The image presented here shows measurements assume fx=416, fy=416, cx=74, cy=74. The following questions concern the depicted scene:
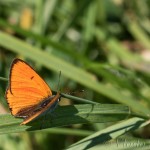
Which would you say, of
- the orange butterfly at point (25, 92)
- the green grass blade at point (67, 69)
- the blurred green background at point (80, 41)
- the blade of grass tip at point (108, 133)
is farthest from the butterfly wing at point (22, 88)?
the blurred green background at point (80, 41)

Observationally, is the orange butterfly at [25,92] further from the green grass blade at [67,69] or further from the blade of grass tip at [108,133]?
the green grass blade at [67,69]

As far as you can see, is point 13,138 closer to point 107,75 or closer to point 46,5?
point 107,75

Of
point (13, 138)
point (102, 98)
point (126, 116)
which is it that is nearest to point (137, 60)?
point (102, 98)

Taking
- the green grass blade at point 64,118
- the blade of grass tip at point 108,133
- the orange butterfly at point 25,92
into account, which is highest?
the orange butterfly at point 25,92

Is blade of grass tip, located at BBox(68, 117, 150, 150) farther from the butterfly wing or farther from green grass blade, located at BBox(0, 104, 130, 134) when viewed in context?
the butterfly wing

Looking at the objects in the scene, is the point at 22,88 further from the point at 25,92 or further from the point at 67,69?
the point at 67,69

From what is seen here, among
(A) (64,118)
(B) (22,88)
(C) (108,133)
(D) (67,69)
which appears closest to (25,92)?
(B) (22,88)
